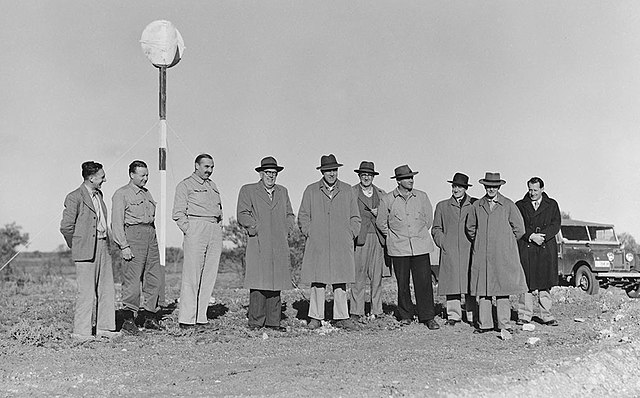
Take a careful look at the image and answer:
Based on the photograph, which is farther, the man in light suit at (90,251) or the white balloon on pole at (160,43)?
the white balloon on pole at (160,43)

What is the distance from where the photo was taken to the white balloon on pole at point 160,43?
11055mm

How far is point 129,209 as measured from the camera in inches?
354

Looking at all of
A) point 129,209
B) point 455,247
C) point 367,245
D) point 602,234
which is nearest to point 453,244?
point 455,247

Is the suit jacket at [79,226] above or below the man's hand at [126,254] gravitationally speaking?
above

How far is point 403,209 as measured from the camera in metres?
9.75

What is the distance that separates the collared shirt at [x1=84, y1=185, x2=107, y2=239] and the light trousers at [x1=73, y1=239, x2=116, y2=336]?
9 cm

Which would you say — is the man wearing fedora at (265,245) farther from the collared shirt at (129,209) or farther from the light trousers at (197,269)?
the collared shirt at (129,209)

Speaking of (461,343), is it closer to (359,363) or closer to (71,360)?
(359,363)

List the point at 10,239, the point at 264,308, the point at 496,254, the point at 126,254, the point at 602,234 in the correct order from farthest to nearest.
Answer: the point at 10,239 < the point at 602,234 < the point at 264,308 < the point at 496,254 < the point at 126,254

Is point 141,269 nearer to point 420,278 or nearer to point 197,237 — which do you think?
point 197,237

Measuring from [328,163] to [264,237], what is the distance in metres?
1.22

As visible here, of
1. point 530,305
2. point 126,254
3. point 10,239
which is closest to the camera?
point 126,254

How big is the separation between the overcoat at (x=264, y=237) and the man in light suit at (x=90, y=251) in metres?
1.63

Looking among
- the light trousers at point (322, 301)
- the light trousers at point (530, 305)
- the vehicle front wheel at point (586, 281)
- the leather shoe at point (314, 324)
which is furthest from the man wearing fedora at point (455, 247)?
the vehicle front wheel at point (586, 281)
